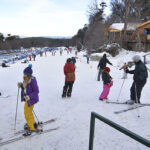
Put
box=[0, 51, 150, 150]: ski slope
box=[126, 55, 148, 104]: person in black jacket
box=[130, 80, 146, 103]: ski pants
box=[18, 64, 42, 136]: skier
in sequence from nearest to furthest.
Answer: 1. box=[0, 51, 150, 150]: ski slope
2. box=[18, 64, 42, 136]: skier
3. box=[126, 55, 148, 104]: person in black jacket
4. box=[130, 80, 146, 103]: ski pants

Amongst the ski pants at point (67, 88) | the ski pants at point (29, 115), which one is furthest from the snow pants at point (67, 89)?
the ski pants at point (29, 115)

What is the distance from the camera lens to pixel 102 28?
3375 cm

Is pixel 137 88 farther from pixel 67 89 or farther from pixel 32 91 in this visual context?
pixel 32 91

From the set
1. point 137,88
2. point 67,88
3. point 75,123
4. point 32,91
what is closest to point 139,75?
point 137,88

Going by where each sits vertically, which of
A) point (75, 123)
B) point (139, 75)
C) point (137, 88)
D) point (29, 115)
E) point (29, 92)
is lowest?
point (75, 123)

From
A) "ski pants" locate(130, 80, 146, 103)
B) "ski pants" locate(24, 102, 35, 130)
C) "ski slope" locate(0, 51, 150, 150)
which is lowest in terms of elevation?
"ski slope" locate(0, 51, 150, 150)

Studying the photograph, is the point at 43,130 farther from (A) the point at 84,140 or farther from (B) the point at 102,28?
(B) the point at 102,28

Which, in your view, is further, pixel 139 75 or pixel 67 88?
pixel 67 88

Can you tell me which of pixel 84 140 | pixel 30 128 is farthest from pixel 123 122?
pixel 30 128

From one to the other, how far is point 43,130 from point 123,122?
6.80 ft

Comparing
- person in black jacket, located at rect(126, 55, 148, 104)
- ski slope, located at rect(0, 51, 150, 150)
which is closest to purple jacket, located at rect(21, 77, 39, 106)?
ski slope, located at rect(0, 51, 150, 150)

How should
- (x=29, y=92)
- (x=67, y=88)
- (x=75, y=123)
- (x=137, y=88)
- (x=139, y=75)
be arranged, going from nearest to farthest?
(x=29, y=92), (x=75, y=123), (x=139, y=75), (x=137, y=88), (x=67, y=88)

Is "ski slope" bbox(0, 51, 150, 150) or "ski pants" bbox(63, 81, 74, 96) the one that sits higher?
"ski pants" bbox(63, 81, 74, 96)

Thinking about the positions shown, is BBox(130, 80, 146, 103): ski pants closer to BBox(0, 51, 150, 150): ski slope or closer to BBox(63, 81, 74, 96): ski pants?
BBox(0, 51, 150, 150): ski slope
